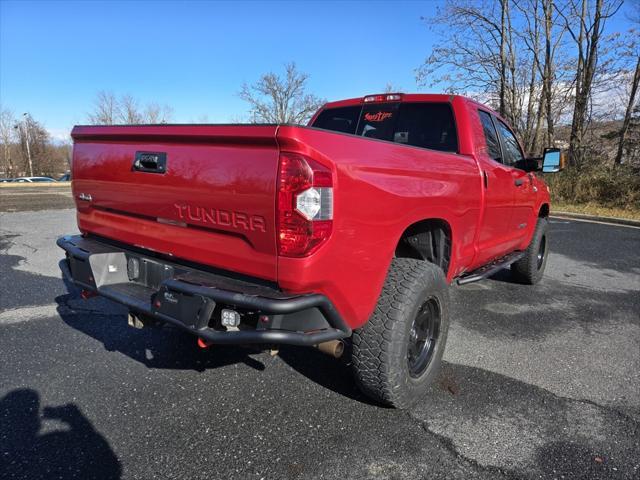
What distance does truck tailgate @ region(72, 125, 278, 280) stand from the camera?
6.54 ft

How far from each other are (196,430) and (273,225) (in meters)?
1.27

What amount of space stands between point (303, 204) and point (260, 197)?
0.21 m

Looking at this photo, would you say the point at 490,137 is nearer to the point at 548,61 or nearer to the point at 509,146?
the point at 509,146

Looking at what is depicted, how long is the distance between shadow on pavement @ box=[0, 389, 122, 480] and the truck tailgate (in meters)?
1.04

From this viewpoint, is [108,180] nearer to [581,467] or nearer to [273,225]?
[273,225]

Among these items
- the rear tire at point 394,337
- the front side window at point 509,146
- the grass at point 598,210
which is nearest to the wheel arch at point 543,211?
the front side window at point 509,146

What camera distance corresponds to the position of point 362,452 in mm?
2232

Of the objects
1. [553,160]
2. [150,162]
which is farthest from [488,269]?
[150,162]

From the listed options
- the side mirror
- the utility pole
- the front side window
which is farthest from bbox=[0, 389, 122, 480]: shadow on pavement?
the utility pole

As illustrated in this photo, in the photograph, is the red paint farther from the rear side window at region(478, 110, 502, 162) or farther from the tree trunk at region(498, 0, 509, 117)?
the tree trunk at region(498, 0, 509, 117)

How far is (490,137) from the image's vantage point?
13.0 feet

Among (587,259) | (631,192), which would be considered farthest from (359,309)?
(631,192)

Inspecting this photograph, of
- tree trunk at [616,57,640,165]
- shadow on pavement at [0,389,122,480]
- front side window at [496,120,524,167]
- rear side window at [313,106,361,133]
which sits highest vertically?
tree trunk at [616,57,640,165]

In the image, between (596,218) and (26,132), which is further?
(26,132)
